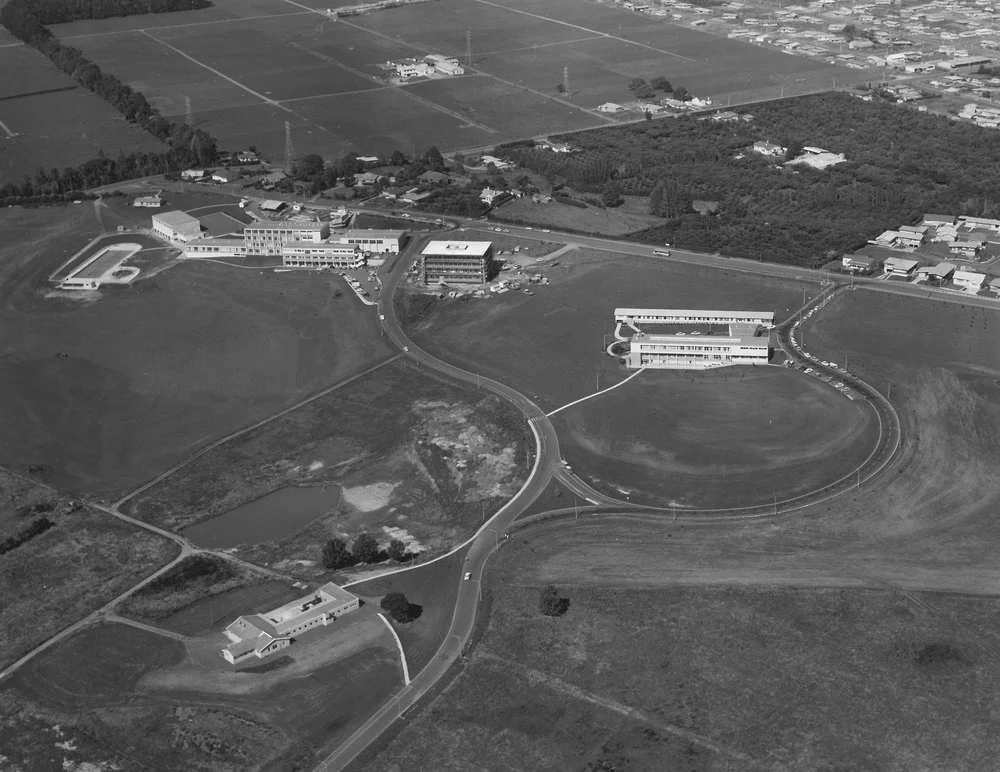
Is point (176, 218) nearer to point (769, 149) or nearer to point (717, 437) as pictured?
point (717, 437)

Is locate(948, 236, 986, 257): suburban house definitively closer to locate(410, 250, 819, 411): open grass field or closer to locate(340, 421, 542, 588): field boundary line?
locate(410, 250, 819, 411): open grass field

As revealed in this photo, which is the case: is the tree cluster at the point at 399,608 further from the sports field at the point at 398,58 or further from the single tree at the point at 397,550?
the sports field at the point at 398,58

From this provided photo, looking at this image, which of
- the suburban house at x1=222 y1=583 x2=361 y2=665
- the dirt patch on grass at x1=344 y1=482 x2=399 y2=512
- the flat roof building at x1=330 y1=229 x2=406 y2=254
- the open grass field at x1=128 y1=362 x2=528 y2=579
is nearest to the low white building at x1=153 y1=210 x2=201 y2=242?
the flat roof building at x1=330 y1=229 x2=406 y2=254

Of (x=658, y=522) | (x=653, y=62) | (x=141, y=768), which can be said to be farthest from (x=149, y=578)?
(x=653, y=62)

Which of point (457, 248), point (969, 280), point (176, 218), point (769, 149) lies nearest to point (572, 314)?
point (457, 248)

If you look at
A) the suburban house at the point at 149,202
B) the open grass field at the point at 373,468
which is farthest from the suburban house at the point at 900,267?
the suburban house at the point at 149,202
